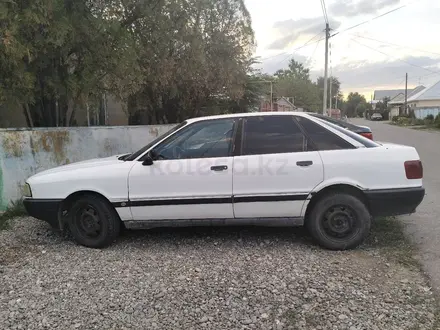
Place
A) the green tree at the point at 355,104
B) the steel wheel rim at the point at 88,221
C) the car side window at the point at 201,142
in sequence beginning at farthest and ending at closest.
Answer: the green tree at the point at 355,104, the steel wheel rim at the point at 88,221, the car side window at the point at 201,142

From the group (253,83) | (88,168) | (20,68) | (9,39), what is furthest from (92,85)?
(253,83)

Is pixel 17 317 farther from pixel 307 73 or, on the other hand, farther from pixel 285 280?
pixel 307 73

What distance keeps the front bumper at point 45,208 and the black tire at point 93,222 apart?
0.60 ft

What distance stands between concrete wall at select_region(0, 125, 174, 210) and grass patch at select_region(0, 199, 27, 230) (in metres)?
0.08

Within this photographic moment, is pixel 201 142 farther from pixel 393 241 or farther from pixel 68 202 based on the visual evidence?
pixel 393 241

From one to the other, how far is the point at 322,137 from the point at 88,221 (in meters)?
2.92

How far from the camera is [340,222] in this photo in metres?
4.39

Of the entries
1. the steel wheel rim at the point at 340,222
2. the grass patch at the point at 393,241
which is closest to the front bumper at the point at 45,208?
the steel wheel rim at the point at 340,222

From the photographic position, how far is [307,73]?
102812 millimetres

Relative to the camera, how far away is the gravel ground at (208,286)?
10.2ft

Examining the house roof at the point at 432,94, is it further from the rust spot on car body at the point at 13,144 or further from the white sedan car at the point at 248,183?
the rust spot on car body at the point at 13,144

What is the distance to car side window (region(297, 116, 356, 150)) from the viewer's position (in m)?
4.40

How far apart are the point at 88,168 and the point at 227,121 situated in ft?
5.73

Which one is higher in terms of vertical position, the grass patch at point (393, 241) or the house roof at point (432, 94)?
the house roof at point (432, 94)
